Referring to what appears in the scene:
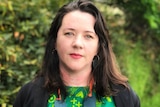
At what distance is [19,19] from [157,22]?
2.12 m

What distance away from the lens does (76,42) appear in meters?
2.38

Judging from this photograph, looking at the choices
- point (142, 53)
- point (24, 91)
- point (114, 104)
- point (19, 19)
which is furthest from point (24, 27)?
point (142, 53)

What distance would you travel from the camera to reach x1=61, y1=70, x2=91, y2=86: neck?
2.54 meters

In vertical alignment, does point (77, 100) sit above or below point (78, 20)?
below

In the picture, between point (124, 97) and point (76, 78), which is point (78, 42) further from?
point (124, 97)

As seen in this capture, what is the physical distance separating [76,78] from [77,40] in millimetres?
284

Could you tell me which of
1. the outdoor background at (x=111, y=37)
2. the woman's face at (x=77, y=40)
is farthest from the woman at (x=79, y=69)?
the outdoor background at (x=111, y=37)

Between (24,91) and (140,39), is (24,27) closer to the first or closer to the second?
(24,91)

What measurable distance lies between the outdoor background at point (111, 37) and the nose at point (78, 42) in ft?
4.83

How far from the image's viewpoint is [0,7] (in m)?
4.10

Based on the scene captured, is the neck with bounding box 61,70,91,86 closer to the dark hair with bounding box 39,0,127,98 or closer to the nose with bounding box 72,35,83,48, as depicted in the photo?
the dark hair with bounding box 39,0,127,98

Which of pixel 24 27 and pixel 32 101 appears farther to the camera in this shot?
pixel 24 27

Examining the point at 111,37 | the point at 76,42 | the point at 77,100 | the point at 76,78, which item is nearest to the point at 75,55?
the point at 76,42

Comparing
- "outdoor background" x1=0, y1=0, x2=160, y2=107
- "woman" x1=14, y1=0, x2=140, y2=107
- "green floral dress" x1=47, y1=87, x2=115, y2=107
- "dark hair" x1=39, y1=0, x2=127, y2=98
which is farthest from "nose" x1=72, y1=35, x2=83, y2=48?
"outdoor background" x1=0, y1=0, x2=160, y2=107
